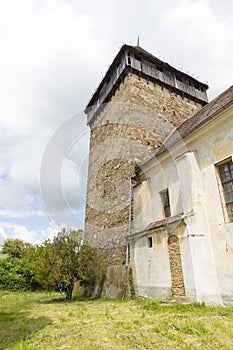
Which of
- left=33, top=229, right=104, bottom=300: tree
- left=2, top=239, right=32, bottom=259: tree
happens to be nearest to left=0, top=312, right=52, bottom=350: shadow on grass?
left=33, top=229, right=104, bottom=300: tree

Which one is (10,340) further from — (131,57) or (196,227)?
(131,57)

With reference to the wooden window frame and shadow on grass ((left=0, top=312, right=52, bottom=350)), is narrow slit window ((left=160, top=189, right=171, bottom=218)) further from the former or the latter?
shadow on grass ((left=0, top=312, right=52, bottom=350))

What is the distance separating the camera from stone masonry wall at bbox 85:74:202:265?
12.4 m

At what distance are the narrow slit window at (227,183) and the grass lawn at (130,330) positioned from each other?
9.28 feet

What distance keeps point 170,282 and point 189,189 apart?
10.7 ft

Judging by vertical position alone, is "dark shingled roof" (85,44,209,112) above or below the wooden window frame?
above

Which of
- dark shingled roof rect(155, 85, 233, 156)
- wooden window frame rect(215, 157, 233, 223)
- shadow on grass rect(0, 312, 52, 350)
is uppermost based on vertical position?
dark shingled roof rect(155, 85, 233, 156)

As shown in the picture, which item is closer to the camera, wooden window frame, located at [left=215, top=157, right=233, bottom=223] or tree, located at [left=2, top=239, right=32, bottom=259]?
wooden window frame, located at [left=215, top=157, right=233, bottom=223]

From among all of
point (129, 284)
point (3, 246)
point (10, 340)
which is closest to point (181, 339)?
point (10, 340)

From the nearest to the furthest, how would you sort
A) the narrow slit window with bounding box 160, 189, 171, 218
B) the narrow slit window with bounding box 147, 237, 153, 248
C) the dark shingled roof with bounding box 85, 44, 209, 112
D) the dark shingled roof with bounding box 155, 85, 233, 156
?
1. the dark shingled roof with bounding box 155, 85, 233, 156
2. the narrow slit window with bounding box 147, 237, 153, 248
3. the narrow slit window with bounding box 160, 189, 171, 218
4. the dark shingled roof with bounding box 85, 44, 209, 112

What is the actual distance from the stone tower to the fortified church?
67mm

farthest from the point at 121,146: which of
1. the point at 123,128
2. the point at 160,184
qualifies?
the point at 160,184

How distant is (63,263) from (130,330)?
600 centimetres

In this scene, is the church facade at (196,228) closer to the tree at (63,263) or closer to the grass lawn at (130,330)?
the grass lawn at (130,330)
